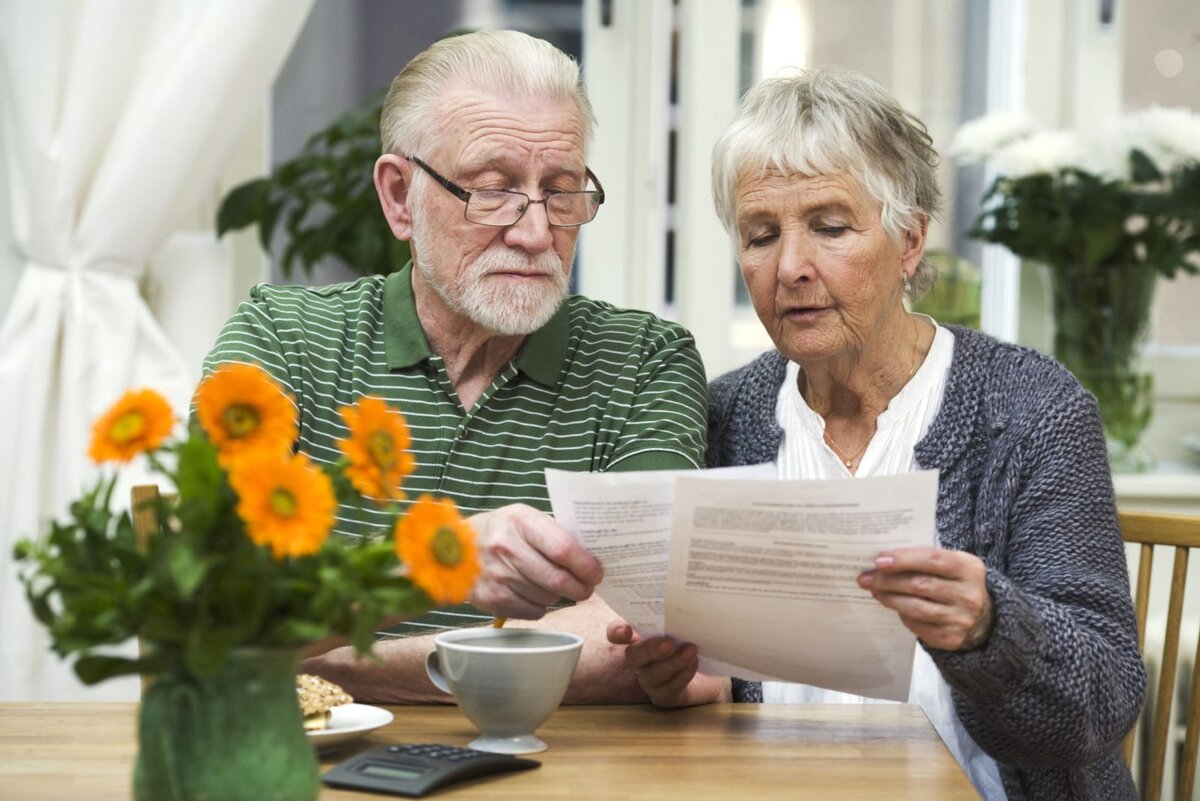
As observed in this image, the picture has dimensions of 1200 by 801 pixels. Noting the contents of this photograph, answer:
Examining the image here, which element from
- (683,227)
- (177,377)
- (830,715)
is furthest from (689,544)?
(683,227)

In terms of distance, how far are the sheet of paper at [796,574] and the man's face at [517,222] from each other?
1.62 feet

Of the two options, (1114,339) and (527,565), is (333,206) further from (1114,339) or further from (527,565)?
(527,565)

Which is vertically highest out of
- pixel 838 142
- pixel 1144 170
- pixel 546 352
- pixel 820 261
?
pixel 1144 170

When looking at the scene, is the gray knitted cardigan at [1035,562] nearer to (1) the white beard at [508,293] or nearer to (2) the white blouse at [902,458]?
(2) the white blouse at [902,458]

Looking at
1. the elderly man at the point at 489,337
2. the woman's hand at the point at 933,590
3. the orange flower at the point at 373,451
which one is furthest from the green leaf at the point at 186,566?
the elderly man at the point at 489,337

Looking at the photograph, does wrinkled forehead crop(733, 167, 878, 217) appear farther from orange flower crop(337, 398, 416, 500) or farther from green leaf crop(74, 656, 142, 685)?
green leaf crop(74, 656, 142, 685)

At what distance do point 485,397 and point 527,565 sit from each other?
454mm

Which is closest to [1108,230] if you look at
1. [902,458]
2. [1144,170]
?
[1144,170]

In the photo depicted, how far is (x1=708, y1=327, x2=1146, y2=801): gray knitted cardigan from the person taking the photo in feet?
4.19

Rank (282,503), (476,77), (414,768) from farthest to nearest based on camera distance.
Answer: (476,77) → (414,768) → (282,503)

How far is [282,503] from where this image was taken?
762mm

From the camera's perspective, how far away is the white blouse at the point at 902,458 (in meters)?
1.54

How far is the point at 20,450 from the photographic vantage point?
2.38m

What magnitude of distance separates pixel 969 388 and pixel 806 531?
22.5 inches
